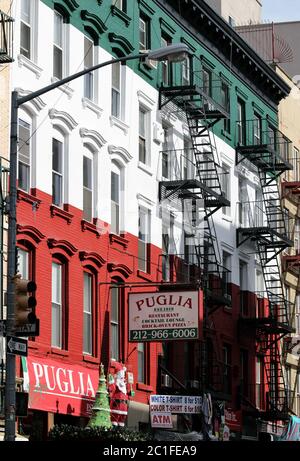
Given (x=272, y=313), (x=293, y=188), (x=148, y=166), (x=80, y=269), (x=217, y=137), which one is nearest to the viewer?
(x=80, y=269)

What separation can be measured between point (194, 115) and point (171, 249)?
5492mm

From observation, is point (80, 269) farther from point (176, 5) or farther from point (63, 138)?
point (176, 5)

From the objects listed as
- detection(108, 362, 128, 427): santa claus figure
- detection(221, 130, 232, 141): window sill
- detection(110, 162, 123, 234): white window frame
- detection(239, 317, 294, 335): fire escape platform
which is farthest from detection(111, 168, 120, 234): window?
detection(239, 317, 294, 335): fire escape platform

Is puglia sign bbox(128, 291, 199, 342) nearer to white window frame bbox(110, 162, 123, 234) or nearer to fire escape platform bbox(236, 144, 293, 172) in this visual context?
white window frame bbox(110, 162, 123, 234)

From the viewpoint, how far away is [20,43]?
39.5 meters

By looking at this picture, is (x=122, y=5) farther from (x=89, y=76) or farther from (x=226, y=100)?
(x=226, y=100)

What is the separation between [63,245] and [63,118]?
A: 3870 millimetres

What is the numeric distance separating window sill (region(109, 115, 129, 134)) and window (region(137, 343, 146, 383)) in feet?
23.8

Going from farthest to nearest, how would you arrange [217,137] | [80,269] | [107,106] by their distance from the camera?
[217,137] → [107,106] → [80,269]

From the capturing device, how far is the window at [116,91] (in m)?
46.0

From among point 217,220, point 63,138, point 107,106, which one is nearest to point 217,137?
point 217,220

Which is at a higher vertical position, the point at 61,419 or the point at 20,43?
the point at 20,43

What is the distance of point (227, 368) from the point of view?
2173 inches

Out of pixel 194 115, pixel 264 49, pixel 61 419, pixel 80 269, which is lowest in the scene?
pixel 61 419
